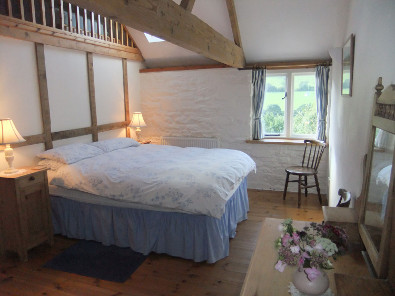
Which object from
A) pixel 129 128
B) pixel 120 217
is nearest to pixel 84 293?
pixel 120 217

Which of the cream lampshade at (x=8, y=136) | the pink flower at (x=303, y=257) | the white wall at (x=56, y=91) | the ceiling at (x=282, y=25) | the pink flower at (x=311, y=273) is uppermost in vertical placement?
the ceiling at (x=282, y=25)

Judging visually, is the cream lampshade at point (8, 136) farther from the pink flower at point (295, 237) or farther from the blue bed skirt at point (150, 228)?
the pink flower at point (295, 237)

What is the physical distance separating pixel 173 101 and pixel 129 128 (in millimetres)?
931

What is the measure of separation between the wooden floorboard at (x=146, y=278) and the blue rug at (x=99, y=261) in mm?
66

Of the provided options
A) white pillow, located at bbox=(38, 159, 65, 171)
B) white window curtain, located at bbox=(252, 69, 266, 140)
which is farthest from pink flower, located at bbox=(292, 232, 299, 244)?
white window curtain, located at bbox=(252, 69, 266, 140)

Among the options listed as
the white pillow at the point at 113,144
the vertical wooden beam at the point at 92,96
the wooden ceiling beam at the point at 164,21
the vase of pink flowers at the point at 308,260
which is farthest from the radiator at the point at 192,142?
the vase of pink flowers at the point at 308,260

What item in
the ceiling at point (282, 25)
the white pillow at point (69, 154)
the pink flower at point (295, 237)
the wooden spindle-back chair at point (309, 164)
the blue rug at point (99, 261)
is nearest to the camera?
the pink flower at point (295, 237)

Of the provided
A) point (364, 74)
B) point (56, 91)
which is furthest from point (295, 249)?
point (56, 91)

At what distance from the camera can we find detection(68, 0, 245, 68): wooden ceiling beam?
73.8 inches

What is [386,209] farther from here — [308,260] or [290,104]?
[290,104]

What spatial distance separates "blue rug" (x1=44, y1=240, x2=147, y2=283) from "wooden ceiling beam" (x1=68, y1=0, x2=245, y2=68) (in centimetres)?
209

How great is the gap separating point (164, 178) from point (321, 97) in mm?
2993

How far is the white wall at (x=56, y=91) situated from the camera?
11.1 feet

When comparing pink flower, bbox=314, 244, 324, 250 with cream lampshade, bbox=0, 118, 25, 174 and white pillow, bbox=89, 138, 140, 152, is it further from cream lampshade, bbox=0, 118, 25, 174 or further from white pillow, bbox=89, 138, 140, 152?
white pillow, bbox=89, 138, 140, 152
